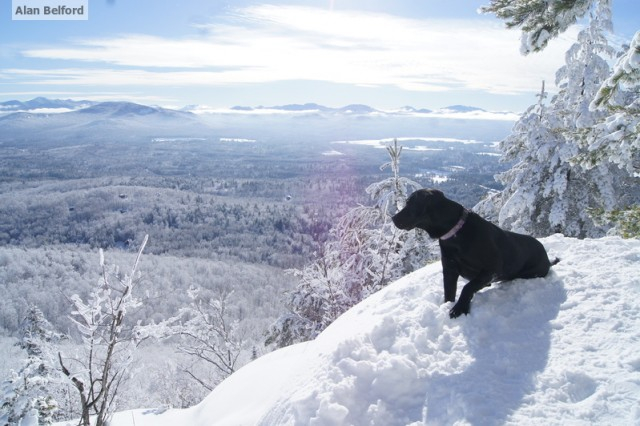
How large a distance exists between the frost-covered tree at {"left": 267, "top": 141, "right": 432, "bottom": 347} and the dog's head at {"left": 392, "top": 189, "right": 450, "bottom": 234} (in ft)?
26.8

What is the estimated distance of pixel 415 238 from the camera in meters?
13.5

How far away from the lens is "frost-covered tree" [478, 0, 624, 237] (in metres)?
11.5

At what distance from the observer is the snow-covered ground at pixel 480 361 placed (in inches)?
115

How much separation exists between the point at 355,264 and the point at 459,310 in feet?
34.1

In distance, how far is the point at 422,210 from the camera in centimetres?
422

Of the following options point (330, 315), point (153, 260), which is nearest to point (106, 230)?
point (153, 260)

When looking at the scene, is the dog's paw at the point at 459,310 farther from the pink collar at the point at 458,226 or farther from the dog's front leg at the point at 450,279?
the pink collar at the point at 458,226

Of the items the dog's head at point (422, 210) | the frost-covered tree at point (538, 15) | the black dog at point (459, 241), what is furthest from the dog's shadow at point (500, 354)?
the frost-covered tree at point (538, 15)

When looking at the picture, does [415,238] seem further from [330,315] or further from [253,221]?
[253,221]

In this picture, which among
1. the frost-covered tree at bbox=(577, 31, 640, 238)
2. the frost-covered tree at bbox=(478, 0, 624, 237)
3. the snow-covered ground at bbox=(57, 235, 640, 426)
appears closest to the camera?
the snow-covered ground at bbox=(57, 235, 640, 426)

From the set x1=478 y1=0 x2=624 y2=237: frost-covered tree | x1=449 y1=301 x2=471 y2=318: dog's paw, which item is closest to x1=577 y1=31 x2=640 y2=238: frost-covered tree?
x1=449 y1=301 x2=471 y2=318: dog's paw

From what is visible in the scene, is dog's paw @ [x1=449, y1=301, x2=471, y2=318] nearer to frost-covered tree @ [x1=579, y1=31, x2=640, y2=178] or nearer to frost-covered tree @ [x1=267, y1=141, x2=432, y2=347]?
frost-covered tree @ [x1=579, y1=31, x2=640, y2=178]

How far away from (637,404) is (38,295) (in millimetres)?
109412

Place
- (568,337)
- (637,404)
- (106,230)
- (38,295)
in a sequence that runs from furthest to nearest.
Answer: (106,230)
(38,295)
(568,337)
(637,404)
